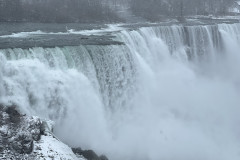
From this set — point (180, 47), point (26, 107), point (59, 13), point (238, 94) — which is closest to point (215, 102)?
point (238, 94)

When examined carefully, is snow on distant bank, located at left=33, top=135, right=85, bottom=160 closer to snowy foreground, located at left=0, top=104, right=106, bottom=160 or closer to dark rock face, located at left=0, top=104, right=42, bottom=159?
snowy foreground, located at left=0, top=104, right=106, bottom=160

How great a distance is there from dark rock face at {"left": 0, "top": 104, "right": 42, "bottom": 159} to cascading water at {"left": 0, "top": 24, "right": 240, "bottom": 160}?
1.65 meters

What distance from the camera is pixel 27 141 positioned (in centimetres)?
954

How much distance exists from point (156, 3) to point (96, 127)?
34.6 m

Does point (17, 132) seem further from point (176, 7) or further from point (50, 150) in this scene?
point (176, 7)

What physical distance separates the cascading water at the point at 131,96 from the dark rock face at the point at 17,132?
5.40ft

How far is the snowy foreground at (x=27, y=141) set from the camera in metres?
9.23

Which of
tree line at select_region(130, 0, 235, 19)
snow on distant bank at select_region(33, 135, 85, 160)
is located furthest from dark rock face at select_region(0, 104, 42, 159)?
→ tree line at select_region(130, 0, 235, 19)

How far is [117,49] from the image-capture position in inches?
698

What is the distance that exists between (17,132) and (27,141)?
477mm

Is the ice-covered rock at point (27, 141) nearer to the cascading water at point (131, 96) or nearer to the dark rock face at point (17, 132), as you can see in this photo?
the dark rock face at point (17, 132)

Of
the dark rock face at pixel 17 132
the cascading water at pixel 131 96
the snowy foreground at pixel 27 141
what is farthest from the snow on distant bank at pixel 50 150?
the cascading water at pixel 131 96

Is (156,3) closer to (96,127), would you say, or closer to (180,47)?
(180,47)

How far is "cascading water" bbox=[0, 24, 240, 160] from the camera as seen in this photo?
1347 cm
